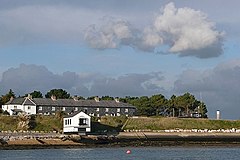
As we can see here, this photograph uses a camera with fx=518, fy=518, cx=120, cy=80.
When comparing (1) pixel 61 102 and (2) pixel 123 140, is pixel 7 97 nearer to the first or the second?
(1) pixel 61 102

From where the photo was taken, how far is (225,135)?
99.2m

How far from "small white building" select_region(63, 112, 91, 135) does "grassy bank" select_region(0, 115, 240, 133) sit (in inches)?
183

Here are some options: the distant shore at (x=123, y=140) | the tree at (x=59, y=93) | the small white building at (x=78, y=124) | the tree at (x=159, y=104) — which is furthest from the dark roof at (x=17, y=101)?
the tree at (x=159, y=104)

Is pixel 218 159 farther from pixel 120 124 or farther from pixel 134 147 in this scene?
pixel 120 124

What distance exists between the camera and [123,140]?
8988 centimetres

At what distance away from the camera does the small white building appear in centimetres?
9719

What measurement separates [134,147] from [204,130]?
28025mm

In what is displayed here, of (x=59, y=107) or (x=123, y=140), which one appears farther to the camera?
(x=59, y=107)

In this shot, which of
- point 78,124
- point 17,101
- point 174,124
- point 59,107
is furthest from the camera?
point 17,101

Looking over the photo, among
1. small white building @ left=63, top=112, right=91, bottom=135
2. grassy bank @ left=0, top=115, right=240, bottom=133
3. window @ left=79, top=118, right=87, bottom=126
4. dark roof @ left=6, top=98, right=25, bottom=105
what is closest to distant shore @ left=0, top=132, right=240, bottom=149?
small white building @ left=63, top=112, right=91, bottom=135

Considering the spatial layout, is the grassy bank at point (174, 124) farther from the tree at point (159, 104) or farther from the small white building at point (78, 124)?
the tree at point (159, 104)

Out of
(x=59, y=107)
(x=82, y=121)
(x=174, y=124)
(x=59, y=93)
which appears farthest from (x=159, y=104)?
(x=82, y=121)

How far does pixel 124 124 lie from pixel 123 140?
1984cm

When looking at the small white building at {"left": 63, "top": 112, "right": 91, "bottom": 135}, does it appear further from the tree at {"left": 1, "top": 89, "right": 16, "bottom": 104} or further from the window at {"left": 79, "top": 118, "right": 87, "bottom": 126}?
the tree at {"left": 1, "top": 89, "right": 16, "bottom": 104}
